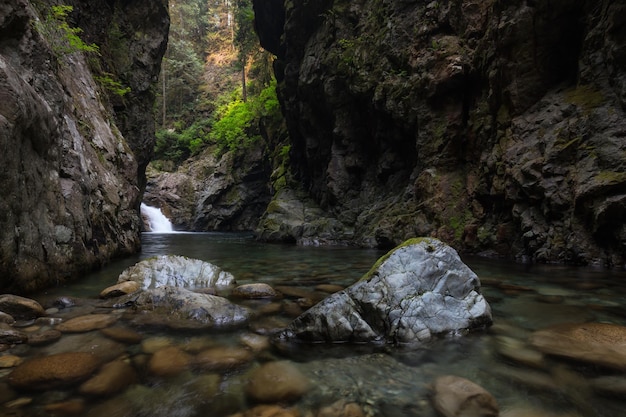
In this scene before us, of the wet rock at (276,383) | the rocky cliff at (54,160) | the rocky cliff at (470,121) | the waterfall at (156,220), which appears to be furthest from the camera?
the waterfall at (156,220)

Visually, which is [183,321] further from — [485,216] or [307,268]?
[485,216]

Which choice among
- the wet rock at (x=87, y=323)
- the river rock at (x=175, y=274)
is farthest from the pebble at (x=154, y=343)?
the river rock at (x=175, y=274)

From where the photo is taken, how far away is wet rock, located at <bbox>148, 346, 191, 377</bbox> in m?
2.30

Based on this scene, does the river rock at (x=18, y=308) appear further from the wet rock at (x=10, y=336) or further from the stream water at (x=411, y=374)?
the stream water at (x=411, y=374)

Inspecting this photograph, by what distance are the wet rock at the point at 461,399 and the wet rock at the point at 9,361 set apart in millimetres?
2550

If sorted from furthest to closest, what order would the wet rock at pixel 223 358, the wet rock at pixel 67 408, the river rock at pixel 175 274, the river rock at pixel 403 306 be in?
the river rock at pixel 175 274 < the river rock at pixel 403 306 < the wet rock at pixel 223 358 < the wet rock at pixel 67 408

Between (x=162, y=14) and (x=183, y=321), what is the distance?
1682 cm

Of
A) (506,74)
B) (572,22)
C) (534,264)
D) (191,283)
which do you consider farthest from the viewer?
(506,74)

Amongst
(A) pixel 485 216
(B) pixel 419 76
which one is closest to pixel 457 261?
(A) pixel 485 216

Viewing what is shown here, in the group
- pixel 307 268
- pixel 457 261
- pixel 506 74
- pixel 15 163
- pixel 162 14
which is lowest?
pixel 307 268

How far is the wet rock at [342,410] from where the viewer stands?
5.98 feet

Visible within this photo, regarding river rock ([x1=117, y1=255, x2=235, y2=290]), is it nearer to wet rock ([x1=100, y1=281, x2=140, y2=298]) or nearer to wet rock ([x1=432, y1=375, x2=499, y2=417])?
wet rock ([x1=100, y1=281, x2=140, y2=298])

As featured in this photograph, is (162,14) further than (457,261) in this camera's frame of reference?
Yes

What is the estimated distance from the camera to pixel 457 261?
324cm
